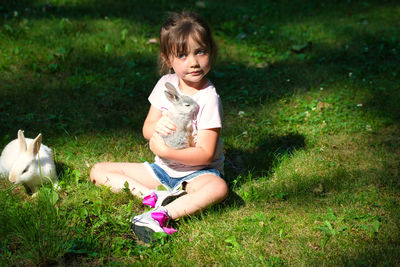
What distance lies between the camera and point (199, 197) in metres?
2.90

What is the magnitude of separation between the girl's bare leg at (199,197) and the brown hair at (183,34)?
0.98 metres

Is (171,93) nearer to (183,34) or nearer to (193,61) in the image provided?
(193,61)

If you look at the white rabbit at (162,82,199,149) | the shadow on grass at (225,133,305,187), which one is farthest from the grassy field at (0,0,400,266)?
the white rabbit at (162,82,199,149)

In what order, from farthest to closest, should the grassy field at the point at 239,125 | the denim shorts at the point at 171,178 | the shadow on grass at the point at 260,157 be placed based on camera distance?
1. the shadow on grass at the point at 260,157
2. the denim shorts at the point at 171,178
3. the grassy field at the point at 239,125

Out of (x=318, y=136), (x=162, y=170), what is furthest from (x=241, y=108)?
(x=162, y=170)

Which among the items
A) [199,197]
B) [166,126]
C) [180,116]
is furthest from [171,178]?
[180,116]

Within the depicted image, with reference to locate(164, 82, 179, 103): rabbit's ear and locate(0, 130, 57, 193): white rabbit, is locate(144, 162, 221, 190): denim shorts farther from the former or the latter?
locate(0, 130, 57, 193): white rabbit

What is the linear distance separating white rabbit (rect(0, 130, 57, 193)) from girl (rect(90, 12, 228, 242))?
417 millimetres

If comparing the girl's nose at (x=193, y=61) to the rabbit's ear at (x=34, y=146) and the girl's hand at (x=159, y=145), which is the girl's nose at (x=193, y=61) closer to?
the girl's hand at (x=159, y=145)

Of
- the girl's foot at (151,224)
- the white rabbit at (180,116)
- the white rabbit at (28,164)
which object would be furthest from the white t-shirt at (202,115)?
the white rabbit at (28,164)

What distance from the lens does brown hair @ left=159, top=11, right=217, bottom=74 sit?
2955mm

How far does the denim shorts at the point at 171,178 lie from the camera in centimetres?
312

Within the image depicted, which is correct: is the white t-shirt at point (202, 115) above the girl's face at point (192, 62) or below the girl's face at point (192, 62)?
below

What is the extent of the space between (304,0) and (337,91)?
3.95 m
